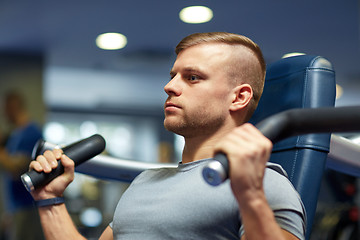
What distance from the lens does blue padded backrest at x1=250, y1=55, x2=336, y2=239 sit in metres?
1.07

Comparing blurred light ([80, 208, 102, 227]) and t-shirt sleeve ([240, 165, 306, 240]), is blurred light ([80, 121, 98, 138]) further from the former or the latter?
t-shirt sleeve ([240, 165, 306, 240])

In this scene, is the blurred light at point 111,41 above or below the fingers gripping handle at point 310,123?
above

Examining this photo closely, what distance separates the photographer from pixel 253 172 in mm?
647

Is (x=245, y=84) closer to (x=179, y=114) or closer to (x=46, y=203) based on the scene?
(x=179, y=114)

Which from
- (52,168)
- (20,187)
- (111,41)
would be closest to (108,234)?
(52,168)

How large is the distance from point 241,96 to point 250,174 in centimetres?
47

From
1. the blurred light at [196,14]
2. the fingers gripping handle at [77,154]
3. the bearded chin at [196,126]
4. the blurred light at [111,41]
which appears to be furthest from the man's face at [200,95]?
the blurred light at [111,41]

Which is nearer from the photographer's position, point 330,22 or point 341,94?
point 330,22

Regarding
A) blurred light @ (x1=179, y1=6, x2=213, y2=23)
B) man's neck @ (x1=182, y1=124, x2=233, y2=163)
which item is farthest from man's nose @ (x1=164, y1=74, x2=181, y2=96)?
blurred light @ (x1=179, y1=6, x2=213, y2=23)

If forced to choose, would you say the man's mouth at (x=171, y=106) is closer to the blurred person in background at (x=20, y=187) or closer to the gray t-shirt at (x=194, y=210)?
the gray t-shirt at (x=194, y=210)

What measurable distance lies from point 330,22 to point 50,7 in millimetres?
2575

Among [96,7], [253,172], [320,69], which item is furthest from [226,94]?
[96,7]

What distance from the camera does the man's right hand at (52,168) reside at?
1.00 m

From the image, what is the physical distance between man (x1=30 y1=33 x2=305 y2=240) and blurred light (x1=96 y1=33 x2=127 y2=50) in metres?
3.82
